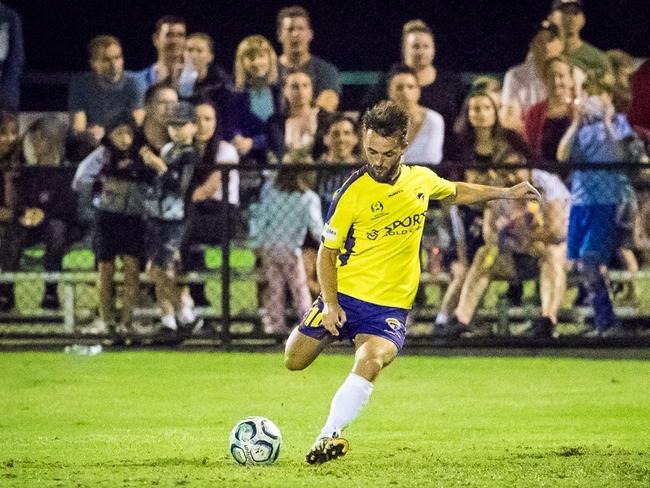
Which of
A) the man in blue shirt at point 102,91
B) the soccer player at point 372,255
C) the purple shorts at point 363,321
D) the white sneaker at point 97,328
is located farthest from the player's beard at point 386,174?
the man in blue shirt at point 102,91

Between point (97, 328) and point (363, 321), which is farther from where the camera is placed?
point (97, 328)

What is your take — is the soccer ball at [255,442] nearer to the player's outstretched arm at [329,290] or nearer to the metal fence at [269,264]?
the player's outstretched arm at [329,290]

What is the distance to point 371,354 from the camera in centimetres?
748

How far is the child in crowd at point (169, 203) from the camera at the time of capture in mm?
13352

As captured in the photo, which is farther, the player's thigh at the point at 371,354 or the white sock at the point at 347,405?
the player's thigh at the point at 371,354

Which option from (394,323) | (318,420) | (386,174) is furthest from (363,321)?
(318,420)

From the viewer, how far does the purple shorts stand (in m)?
7.66

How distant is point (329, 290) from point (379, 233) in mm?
470

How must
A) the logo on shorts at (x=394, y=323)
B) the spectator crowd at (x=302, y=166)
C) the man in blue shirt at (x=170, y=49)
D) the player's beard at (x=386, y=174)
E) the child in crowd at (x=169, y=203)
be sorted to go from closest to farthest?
the player's beard at (x=386, y=174)
the logo on shorts at (x=394, y=323)
the spectator crowd at (x=302, y=166)
the child in crowd at (x=169, y=203)
the man in blue shirt at (x=170, y=49)

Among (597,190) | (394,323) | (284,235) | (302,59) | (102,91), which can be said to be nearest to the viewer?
(394,323)

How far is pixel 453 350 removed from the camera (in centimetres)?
1342

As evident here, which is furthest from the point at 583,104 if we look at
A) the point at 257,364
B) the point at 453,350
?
the point at 257,364

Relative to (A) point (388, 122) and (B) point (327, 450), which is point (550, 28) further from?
(B) point (327, 450)

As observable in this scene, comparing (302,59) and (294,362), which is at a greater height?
(302,59)
